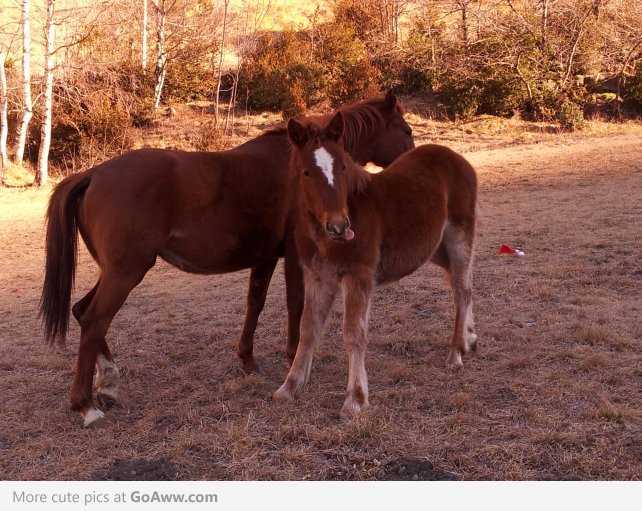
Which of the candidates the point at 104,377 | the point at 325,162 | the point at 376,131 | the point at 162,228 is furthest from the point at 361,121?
the point at 104,377

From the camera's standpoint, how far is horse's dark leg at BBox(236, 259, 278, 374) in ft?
16.9

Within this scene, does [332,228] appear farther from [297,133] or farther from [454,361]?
[454,361]

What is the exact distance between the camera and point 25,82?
1795cm

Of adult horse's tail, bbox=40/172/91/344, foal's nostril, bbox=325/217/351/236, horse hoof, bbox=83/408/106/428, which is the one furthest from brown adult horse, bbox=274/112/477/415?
adult horse's tail, bbox=40/172/91/344

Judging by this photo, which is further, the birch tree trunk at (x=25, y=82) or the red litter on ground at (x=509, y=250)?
the birch tree trunk at (x=25, y=82)

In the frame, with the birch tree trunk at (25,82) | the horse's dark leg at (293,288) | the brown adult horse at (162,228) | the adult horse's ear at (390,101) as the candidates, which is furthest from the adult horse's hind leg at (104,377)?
the birch tree trunk at (25,82)

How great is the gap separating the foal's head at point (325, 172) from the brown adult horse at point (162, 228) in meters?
0.30

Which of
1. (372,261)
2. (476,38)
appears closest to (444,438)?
(372,261)

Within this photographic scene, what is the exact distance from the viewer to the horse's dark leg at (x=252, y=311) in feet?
16.9

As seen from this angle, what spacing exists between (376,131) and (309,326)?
2065 mm

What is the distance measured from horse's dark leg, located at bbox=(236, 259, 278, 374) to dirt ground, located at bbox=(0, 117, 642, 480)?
0.58 ft

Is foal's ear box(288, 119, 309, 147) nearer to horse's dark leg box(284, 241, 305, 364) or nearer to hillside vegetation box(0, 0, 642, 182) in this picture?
horse's dark leg box(284, 241, 305, 364)

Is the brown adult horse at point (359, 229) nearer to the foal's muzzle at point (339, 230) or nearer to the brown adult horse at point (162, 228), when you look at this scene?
the foal's muzzle at point (339, 230)

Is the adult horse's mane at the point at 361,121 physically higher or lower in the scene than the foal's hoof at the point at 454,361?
higher
